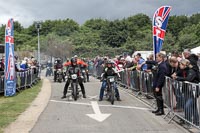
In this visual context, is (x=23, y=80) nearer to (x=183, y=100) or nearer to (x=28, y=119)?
(x=28, y=119)

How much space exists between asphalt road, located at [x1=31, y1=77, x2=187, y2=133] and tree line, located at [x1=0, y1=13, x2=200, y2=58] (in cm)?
4658

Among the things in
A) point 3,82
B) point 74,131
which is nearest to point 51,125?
point 74,131

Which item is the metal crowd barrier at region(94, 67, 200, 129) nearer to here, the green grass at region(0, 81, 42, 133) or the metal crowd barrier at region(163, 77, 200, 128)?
the metal crowd barrier at region(163, 77, 200, 128)

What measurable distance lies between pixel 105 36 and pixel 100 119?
84689 mm

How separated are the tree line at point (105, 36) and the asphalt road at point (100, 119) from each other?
4658 cm

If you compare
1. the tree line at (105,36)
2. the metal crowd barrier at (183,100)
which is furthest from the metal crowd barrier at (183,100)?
the tree line at (105,36)

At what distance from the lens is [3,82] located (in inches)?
750

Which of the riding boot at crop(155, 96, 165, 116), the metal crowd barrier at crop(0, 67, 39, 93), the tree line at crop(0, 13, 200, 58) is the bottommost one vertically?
the riding boot at crop(155, 96, 165, 116)

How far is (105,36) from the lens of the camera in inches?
3770

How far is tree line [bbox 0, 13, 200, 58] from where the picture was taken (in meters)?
76.4

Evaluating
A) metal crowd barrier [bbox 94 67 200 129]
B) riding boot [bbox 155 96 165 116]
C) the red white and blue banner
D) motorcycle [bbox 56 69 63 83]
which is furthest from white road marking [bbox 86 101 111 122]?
motorcycle [bbox 56 69 63 83]

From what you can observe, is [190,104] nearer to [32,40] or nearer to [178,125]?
[178,125]

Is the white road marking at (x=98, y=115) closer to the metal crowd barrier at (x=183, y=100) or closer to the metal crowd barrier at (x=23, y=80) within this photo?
the metal crowd barrier at (x=183, y=100)

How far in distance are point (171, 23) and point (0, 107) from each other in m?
94.8
